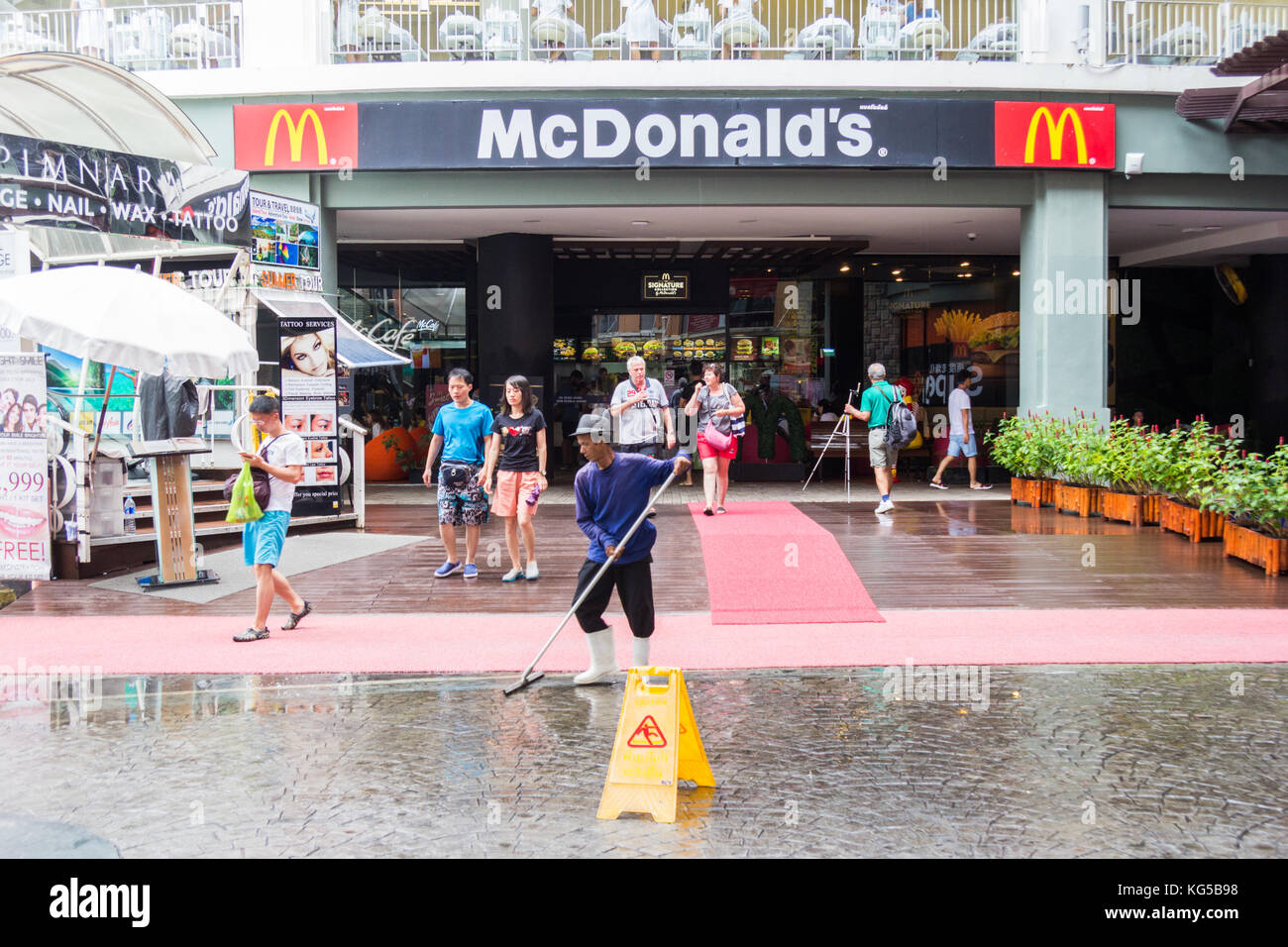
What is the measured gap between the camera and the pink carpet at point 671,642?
7648 mm

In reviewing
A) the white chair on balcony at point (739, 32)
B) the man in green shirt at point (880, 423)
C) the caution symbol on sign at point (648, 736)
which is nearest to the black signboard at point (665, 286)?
the white chair on balcony at point (739, 32)

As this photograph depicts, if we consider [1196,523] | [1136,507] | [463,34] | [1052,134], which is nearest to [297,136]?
[463,34]

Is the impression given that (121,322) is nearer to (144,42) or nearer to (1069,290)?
(144,42)

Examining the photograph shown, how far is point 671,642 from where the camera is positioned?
8.25m

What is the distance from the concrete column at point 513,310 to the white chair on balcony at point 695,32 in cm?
414

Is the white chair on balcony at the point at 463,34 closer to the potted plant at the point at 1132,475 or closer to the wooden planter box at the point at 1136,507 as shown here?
the potted plant at the point at 1132,475

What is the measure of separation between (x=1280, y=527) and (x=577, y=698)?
7268mm

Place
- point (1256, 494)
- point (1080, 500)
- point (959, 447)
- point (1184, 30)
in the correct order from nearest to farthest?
point (1256, 494) < point (1080, 500) < point (1184, 30) < point (959, 447)

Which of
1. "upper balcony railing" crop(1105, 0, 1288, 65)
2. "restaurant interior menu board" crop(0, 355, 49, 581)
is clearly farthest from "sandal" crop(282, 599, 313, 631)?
"upper balcony railing" crop(1105, 0, 1288, 65)

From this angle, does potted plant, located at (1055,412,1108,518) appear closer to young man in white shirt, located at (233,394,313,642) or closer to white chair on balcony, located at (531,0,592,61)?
white chair on balcony, located at (531,0,592,61)

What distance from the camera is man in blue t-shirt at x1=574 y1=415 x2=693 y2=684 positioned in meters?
6.76

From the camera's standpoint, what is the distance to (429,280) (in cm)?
2300

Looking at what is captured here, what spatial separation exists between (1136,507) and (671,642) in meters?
7.40

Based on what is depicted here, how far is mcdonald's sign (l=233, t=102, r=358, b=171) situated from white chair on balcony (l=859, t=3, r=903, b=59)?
720 cm
